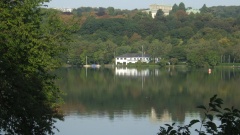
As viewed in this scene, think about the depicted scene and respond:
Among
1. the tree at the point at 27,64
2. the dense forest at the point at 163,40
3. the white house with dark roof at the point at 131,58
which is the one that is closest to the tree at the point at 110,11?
the dense forest at the point at 163,40

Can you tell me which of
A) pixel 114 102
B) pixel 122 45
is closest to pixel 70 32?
pixel 114 102

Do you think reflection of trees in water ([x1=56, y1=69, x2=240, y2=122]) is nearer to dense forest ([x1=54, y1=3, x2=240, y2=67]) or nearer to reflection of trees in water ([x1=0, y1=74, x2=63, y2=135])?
reflection of trees in water ([x1=0, y1=74, x2=63, y2=135])

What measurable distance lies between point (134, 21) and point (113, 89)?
46.5 metres

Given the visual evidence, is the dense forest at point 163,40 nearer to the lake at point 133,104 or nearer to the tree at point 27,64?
the lake at point 133,104

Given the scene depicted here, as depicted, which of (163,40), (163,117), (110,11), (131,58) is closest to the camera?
(163,117)

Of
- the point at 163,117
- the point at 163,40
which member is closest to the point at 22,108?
the point at 163,117

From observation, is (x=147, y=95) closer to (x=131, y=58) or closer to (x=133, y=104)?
(x=133, y=104)

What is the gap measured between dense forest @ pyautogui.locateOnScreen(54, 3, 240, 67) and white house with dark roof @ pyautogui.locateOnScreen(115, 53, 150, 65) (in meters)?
0.53

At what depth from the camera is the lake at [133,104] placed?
1283cm

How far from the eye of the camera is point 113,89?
77.5ft

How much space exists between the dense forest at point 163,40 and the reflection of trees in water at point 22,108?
32731 mm

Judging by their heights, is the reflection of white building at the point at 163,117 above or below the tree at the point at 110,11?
below

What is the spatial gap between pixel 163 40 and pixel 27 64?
49.3 meters

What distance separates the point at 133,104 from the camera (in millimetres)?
17672
